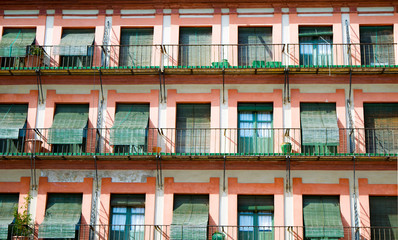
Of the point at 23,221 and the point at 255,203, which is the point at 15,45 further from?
the point at 255,203

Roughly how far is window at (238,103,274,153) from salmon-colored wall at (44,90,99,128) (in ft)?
18.2

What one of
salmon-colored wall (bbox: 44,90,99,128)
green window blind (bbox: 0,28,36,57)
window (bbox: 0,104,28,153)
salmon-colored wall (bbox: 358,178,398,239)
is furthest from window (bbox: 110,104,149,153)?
salmon-colored wall (bbox: 358,178,398,239)

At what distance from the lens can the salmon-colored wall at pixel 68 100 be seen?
26.6 metres

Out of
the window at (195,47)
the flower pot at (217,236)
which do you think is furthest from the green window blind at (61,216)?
the window at (195,47)

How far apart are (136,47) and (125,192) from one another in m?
5.82

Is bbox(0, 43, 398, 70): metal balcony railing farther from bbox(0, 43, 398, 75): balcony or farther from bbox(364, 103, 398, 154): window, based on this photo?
bbox(364, 103, 398, 154): window

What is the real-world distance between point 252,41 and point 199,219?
7.41 meters

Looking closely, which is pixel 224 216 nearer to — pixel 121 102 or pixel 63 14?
pixel 121 102

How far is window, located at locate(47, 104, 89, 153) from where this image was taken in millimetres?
25828

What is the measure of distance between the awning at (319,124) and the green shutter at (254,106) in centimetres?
127

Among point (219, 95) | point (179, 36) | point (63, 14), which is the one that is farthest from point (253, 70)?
point (63, 14)

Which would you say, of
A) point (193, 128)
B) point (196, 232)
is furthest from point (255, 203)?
point (193, 128)

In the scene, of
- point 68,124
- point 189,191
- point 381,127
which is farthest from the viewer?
point 68,124

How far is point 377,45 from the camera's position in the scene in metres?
27.0
